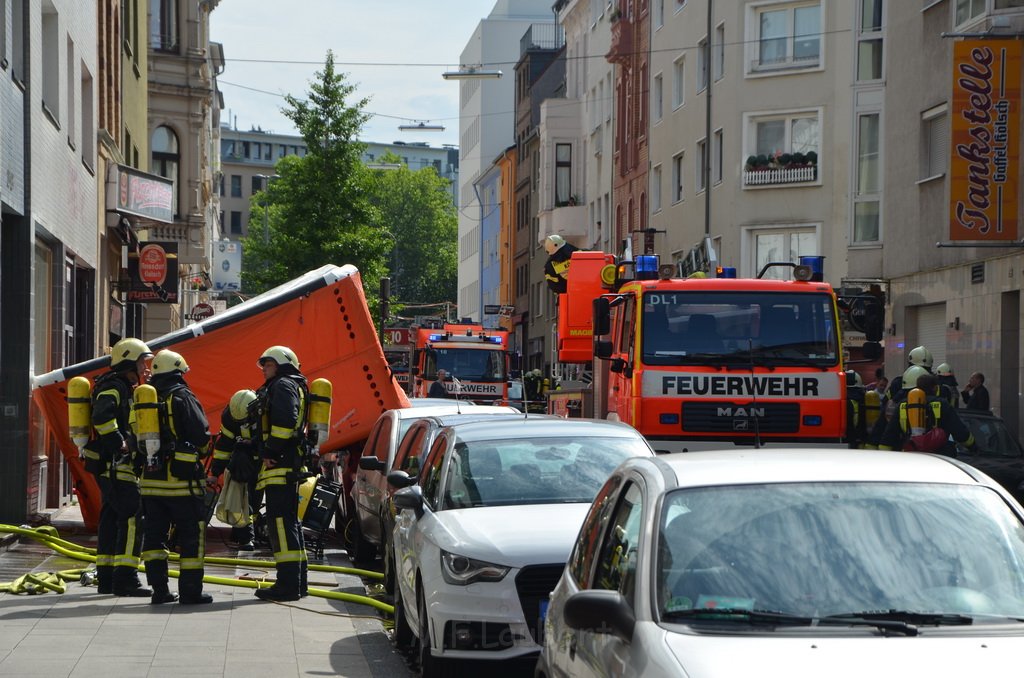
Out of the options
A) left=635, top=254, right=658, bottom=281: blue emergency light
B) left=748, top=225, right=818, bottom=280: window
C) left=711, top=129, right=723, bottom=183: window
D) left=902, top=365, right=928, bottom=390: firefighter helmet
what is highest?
left=711, top=129, right=723, bottom=183: window

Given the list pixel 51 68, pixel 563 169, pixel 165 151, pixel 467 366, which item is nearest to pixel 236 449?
pixel 51 68

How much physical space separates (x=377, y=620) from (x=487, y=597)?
3.31m

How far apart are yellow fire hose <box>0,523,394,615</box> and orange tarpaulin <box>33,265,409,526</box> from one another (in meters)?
2.07

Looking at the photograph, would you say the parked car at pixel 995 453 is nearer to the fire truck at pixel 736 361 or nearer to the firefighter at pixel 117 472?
the fire truck at pixel 736 361

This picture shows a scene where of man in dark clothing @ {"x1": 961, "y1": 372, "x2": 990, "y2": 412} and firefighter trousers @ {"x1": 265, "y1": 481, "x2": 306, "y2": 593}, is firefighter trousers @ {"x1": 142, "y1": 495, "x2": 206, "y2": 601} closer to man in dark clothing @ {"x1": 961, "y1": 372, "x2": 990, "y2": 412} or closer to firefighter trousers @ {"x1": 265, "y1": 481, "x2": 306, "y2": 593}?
firefighter trousers @ {"x1": 265, "y1": 481, "x2": 306, "y2": 593}

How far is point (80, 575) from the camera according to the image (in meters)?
12.7

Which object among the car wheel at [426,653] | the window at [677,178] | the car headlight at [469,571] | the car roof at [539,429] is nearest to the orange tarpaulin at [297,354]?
the car roof at [539,429]

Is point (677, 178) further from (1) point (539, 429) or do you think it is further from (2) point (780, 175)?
(1) point (539, 429)

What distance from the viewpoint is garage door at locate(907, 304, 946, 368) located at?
26.2 metres

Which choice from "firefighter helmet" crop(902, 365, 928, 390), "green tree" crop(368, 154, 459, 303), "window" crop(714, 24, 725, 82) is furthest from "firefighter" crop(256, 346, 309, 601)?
"green tree" crop(368, 154, 459, 303)

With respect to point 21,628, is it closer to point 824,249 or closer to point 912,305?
point 912,305

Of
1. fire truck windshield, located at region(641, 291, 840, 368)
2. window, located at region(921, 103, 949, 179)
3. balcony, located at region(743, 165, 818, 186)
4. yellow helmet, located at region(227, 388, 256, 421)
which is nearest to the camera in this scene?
yellow helmet, located at region(227, 388, 256, 421)

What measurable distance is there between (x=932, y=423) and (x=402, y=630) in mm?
7181

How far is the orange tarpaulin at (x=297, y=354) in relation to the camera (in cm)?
1712
